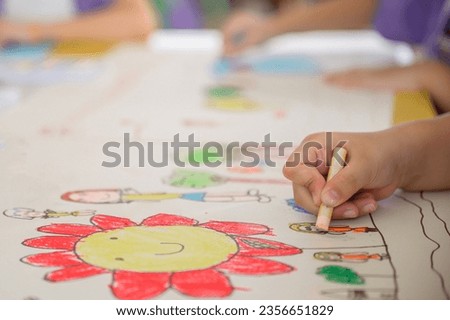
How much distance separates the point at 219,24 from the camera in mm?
2896

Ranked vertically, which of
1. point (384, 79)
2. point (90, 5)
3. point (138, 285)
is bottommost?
point (138, 285)

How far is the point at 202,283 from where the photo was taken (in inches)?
20.2

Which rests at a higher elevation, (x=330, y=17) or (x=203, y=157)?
(x=330, y=17)

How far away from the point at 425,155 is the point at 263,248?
0.73 ft

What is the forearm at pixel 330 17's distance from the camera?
1391 millimetres

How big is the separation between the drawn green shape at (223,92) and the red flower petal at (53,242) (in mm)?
513

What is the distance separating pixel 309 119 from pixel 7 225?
453 millimetres

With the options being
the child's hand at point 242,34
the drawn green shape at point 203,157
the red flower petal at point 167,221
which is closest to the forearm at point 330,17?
the child's hand at point 242,34

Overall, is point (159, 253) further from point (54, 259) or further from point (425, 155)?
point (425, 155)

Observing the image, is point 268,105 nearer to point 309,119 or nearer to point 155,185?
point 309,119

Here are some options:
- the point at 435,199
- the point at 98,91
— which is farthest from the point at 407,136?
the point at 98,91

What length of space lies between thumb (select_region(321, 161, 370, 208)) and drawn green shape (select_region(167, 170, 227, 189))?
15cm

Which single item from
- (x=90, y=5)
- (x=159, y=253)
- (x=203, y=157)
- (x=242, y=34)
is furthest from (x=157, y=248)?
(x=90, y=5)

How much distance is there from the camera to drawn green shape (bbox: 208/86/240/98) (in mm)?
1079
